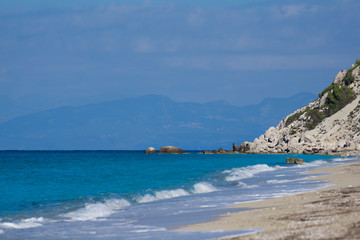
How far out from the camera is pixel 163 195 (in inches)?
1090

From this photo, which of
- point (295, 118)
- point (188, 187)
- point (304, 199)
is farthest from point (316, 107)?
point (304, 199)

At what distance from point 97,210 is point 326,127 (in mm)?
110209

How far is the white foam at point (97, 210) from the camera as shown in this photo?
64.1 feet

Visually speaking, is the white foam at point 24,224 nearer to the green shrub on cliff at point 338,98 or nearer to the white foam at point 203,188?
the white foam at point 203,188

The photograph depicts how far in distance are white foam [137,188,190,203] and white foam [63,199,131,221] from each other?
4.99 feet

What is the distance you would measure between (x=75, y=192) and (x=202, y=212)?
47.1 feet

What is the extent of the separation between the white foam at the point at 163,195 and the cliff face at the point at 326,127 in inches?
3197

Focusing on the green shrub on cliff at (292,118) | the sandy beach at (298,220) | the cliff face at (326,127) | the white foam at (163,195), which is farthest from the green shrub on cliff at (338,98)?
the sandy beach at (298,220)

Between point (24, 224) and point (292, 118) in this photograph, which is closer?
point (24, 224)

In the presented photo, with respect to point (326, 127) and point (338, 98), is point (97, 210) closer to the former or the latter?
point (326, 127)

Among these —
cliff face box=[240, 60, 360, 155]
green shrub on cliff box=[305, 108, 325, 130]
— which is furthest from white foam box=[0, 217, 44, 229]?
green shrub on cliff box=[305, 108, 325, 130]

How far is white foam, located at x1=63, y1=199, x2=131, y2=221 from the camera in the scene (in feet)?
64.1

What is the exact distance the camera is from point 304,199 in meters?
19.1

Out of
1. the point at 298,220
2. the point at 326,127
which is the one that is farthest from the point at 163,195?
the point at 326,127
